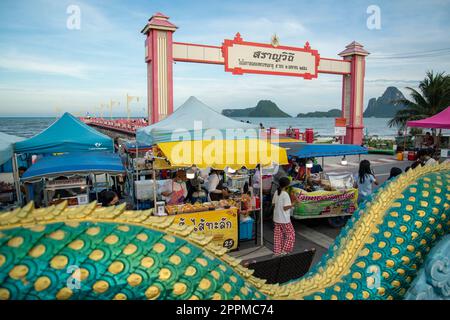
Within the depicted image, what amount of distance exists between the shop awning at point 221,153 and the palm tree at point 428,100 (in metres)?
19.2

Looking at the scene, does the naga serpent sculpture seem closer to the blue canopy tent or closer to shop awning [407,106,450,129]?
the blue canopy tent

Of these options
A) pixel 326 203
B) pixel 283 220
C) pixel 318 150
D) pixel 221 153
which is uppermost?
pixel 221 153

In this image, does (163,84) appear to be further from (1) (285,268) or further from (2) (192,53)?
(1) (285,268)

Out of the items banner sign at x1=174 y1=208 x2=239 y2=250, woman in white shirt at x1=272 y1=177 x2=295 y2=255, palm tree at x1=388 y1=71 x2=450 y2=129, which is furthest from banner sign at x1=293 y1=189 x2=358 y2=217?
palm tree at x1=388 y1=71 x2=450 y2=129

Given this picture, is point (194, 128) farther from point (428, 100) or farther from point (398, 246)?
point (428, 100)

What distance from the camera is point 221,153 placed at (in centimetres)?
602

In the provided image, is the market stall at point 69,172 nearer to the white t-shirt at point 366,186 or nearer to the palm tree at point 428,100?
the white t-shirt at point 366,186

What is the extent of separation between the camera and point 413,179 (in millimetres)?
2686

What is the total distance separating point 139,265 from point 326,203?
6.89m

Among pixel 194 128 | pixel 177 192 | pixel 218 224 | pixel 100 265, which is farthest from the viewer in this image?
pixel 177 192

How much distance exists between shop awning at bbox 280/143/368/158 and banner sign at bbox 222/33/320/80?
7.73 m

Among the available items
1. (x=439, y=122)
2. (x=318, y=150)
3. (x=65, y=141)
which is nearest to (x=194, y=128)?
(x=65, y=141)
